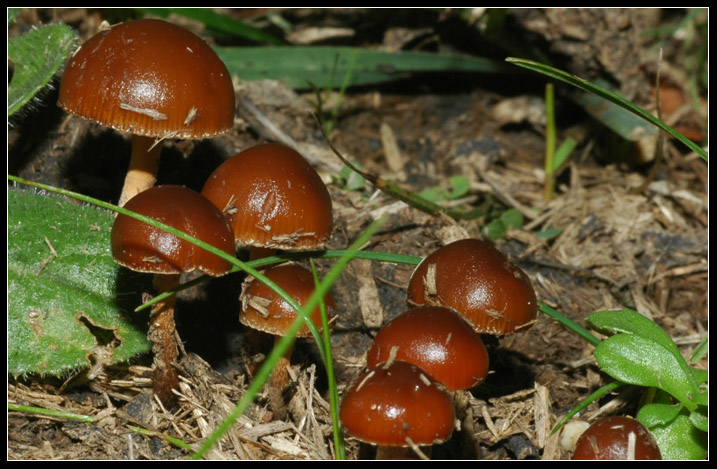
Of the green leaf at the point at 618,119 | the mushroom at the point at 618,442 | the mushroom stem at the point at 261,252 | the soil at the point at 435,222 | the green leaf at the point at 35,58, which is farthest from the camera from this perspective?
the green leaf at the point at 618,119

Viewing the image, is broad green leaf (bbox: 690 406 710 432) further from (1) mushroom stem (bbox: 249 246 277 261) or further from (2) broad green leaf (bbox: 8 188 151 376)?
(2) broad green leaf (bbox: 8 188 151 376)

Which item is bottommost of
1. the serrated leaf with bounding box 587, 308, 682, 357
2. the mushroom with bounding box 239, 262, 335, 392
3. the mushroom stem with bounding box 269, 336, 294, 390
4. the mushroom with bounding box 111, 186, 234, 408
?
the mushroom stem with bounding box 269, 336, 294, 390

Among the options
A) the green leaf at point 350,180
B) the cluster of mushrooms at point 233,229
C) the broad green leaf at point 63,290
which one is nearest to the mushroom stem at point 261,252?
the cluster of mushrooms at point 233,229

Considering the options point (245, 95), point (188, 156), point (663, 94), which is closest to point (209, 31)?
point (245, 95)

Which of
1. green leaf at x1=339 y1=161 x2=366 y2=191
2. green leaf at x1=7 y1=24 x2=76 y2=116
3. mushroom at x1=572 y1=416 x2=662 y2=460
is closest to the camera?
mushroom at x1=572 y1=416 x2=662 y2=460

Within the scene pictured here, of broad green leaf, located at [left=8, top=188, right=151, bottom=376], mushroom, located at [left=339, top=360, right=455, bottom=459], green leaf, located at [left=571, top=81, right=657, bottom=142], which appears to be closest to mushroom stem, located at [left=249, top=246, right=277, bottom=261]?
broad green leaf, located at [left=8, top=188, right=151, bottom=376]

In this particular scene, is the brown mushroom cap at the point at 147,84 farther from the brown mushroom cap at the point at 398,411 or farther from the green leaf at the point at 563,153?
the green leaf at the point at 563,153
